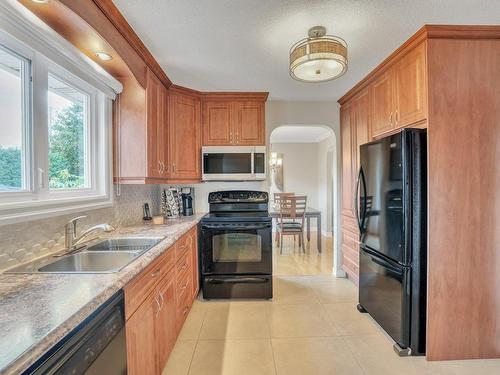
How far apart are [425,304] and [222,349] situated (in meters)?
1.53

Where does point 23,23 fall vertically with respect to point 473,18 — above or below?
below

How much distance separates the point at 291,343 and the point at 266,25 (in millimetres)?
2411

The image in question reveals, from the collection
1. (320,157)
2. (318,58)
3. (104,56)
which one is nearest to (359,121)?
(318,58)

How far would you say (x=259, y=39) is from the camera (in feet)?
6.88

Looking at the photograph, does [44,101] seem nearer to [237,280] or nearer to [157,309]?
[157,309]

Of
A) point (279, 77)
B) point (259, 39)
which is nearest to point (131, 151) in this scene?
point (259, 39)

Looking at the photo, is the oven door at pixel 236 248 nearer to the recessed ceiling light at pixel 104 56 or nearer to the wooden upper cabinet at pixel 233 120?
the wooden upper cabinet at pixel 233 120

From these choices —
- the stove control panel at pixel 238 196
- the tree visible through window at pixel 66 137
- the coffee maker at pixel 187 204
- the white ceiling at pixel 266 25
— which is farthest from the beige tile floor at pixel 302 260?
the tree visible through window at pixel 66 137

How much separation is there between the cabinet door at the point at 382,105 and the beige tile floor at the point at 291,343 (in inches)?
72.0

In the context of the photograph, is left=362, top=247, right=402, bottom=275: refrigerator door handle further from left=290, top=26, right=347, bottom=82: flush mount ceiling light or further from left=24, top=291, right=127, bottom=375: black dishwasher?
left=24, top=291, right=127, bottom=375: black dishwasher

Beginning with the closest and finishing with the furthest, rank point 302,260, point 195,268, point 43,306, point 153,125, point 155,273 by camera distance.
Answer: point 43,306 < point 155,273 < point 153,125 < point 195,268 < point 302,260

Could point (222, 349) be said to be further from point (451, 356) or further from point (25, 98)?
point (25, 98)

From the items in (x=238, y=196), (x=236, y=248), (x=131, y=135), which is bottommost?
(x=236, y=248)

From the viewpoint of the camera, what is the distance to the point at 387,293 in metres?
2.20
